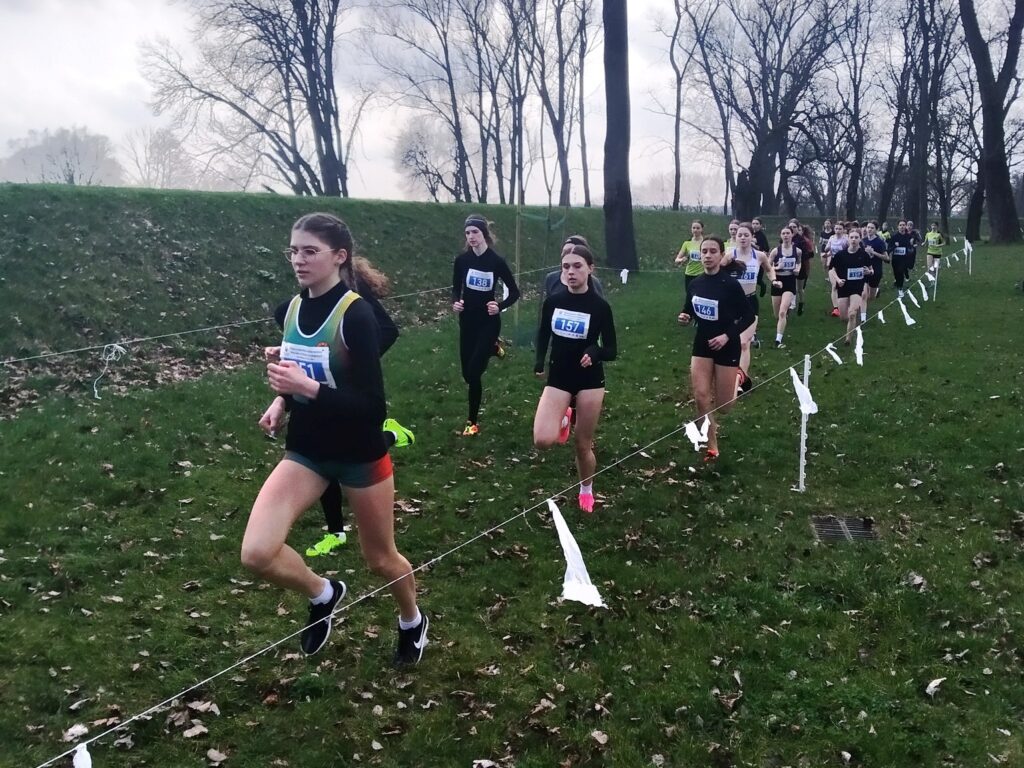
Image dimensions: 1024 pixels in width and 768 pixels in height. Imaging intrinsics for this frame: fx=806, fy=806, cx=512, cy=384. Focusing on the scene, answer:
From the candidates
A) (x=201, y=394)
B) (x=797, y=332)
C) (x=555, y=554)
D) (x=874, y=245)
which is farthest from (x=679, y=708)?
(x=874, y=245)

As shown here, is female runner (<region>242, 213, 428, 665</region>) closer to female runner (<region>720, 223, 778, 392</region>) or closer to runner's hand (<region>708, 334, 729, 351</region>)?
runner's hand (<region>708, 334, 729, 351</region>)

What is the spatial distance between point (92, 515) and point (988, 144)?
3534 cm

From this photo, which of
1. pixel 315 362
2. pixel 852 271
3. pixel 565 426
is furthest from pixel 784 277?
pixel 315 362

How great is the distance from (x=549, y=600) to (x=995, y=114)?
110ft

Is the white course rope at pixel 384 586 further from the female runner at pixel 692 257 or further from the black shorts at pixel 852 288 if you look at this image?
the female runner at pixel 692 257

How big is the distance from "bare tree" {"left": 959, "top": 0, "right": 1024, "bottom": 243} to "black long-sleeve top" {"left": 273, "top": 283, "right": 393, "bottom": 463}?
31.9 meters

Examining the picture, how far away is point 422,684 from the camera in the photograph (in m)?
4.45

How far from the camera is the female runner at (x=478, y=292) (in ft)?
28.1

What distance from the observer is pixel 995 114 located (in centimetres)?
3081

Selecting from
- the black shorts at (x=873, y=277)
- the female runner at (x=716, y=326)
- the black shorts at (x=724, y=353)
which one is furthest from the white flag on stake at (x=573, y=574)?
the black shorts at (x=873, y=277)

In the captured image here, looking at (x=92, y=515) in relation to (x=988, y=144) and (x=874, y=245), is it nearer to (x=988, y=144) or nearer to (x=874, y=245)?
(x=874, y=245)

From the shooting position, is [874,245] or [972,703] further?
[874,245]

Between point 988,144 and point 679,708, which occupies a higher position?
point 988,144

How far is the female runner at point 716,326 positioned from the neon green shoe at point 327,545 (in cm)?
369
